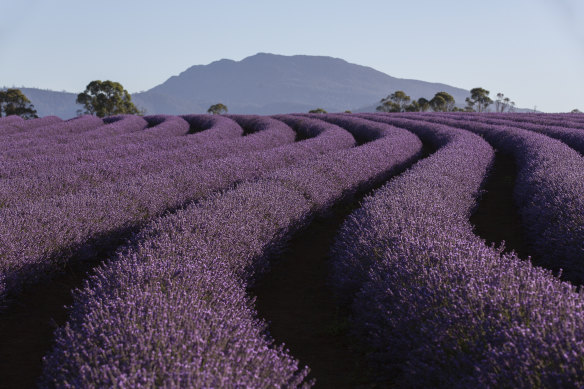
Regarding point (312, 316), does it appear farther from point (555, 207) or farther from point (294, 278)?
point (555, 207)

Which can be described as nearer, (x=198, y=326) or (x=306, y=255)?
(x=198, y=326)

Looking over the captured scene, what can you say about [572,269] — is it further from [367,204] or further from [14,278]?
[14,278]

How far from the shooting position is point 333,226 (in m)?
7.97

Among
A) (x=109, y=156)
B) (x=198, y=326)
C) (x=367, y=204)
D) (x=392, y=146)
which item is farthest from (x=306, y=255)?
(x=109, y=156)

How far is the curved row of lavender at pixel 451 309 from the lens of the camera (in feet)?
8.37

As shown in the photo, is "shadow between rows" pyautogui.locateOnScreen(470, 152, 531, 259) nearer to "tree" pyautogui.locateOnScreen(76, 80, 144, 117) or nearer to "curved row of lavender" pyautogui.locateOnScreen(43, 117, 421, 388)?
"curved row of lavender" pyautogui.locateOnScreen(43, 117, 421, 388)

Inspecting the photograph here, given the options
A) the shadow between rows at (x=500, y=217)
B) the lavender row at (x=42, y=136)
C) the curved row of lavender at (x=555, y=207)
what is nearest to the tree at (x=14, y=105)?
the lavender row at (x=42, y=136)

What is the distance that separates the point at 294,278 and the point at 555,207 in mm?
3318

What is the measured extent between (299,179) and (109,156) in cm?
672

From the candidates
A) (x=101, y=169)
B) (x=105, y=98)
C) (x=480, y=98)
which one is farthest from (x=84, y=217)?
(x=480, y=98)

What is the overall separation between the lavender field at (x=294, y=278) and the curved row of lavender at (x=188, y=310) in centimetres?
2

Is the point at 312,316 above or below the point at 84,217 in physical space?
below

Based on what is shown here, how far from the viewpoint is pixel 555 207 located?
612 cm

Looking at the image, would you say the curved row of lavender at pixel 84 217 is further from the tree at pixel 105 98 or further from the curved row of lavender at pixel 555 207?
the tree at pixel 105 98
